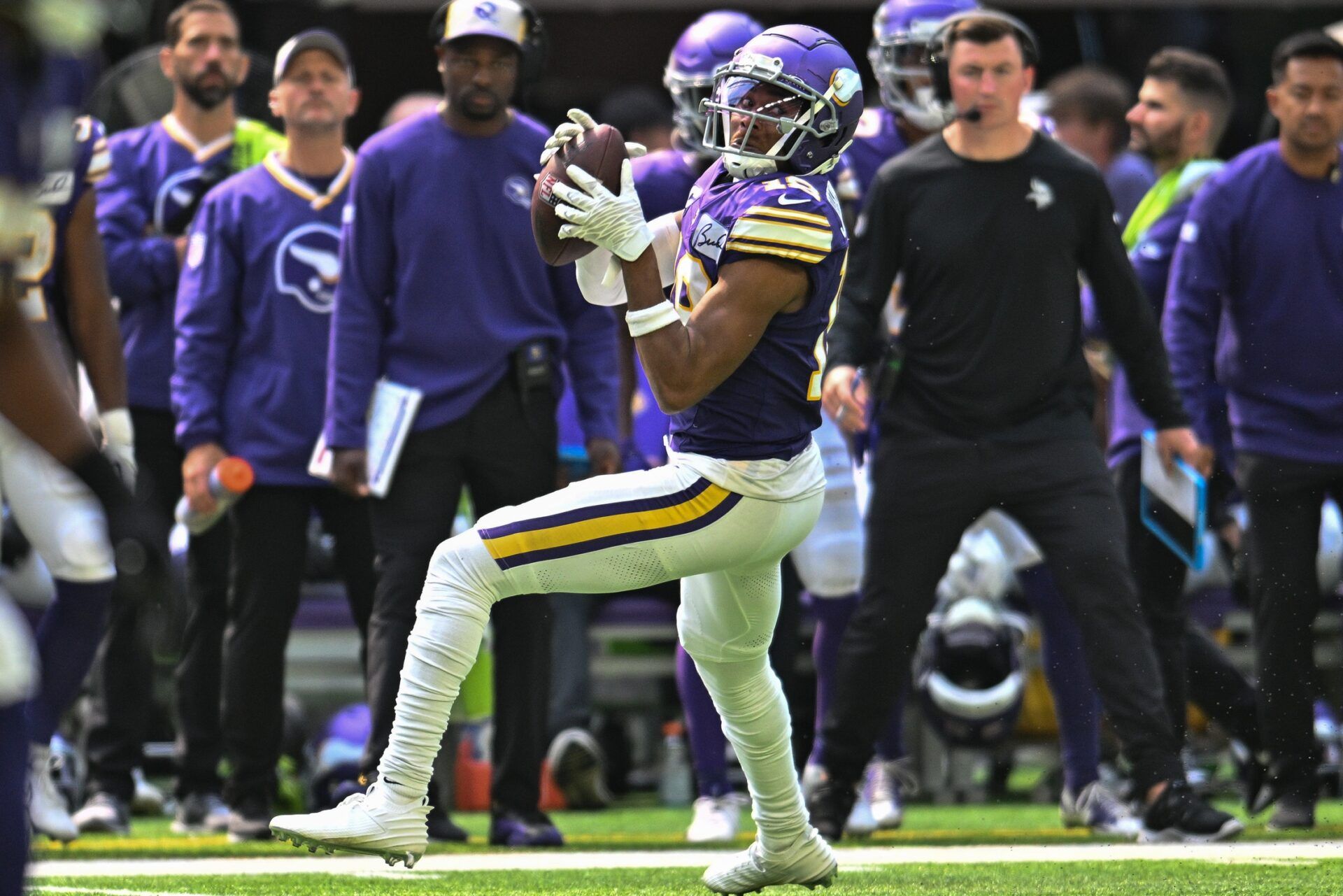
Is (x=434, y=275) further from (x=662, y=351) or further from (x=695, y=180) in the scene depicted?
(x=662, y=351)

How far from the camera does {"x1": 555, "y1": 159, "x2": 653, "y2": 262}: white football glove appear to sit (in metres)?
4.59

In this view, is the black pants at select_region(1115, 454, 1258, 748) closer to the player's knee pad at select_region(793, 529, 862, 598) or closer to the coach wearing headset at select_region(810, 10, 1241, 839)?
the coach wearing headset at select_region(810, 10, 1241, 839)

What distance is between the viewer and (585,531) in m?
4.63

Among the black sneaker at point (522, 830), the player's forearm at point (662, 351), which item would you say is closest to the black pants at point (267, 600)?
the black sneaker at point (522, 830)

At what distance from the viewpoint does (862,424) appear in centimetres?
642

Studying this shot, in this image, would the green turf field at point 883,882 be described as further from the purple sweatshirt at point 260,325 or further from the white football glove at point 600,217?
the purple sweatshirt at point 260,325

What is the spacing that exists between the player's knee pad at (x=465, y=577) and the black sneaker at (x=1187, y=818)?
7.69 ft

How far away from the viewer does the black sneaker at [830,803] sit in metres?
6.41

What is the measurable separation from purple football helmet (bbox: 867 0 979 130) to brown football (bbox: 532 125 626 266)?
2770 millimetres

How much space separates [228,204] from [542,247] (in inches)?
105

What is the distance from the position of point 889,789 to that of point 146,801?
2.87 meters

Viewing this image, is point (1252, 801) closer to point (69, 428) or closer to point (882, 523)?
point (882, 523)

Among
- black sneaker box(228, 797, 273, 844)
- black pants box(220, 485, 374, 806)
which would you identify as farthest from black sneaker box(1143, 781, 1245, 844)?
black sneaker box(228, 797, 273, 844)

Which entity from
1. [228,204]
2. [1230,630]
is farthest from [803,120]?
[1230,630]
